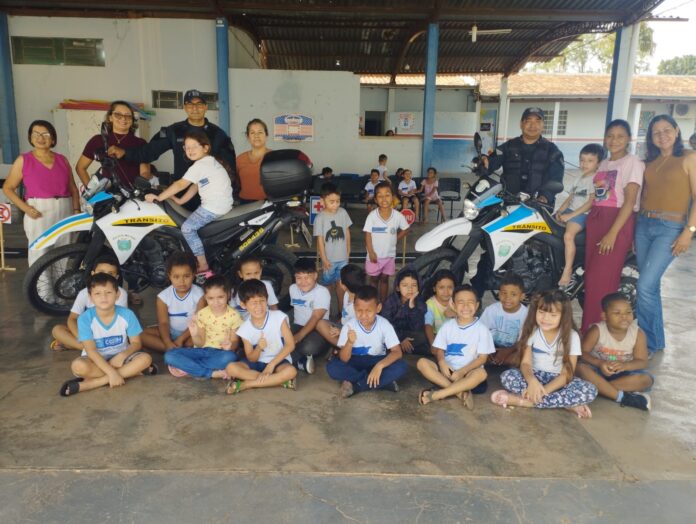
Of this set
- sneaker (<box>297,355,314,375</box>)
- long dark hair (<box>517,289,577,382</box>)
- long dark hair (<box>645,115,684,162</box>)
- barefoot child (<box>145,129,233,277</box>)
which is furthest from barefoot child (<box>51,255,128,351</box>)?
long dark hair (<box>645,115,684,162</box>)

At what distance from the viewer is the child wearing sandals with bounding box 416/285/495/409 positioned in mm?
3070

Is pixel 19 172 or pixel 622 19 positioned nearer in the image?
pixel 19 172

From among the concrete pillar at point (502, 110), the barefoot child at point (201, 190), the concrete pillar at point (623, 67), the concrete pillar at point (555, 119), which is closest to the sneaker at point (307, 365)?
the barefoot child at point (201, 190)

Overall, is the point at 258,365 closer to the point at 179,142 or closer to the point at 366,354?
the point at 366,354

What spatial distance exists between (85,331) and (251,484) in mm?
1484

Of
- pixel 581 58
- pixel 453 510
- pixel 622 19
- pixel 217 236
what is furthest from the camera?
pixel 581 58

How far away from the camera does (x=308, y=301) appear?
3752mm

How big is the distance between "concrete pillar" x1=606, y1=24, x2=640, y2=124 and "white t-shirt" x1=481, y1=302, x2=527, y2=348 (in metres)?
8.25

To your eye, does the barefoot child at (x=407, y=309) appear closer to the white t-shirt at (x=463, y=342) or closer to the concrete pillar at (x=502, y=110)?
the white t-shirt at (x=463, y=342)

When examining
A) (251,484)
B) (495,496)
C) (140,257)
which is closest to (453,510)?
(495,496)

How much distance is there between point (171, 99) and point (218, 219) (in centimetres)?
669

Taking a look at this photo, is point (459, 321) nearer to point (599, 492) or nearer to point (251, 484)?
point (599, 492)

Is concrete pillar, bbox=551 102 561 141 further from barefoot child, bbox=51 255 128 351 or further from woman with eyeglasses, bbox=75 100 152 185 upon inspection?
barefoot child, bbox=51 255 128 351

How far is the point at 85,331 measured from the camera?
315 centimetres
